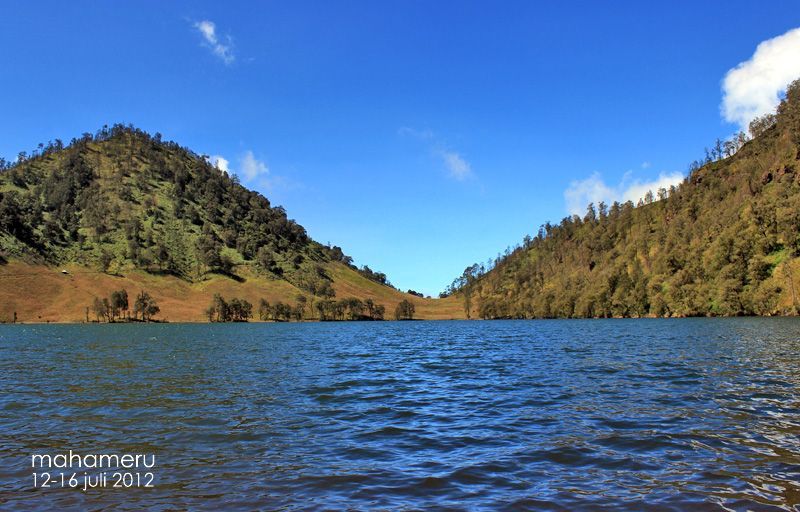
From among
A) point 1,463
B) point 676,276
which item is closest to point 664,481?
point 1,463

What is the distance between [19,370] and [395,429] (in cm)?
3731

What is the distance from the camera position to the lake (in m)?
12.6

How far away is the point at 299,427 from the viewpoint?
20609 mm

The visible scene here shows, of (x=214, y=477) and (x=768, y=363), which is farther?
(x=768, y=363)

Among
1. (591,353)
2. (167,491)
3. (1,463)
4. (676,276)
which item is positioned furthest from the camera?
(676,276)

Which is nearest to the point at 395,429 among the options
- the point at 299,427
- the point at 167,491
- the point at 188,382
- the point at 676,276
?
the point at 299,427

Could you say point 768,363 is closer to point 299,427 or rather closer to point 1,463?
point 299,427

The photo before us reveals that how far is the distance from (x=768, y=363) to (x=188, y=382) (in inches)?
1585

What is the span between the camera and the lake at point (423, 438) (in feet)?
41.5

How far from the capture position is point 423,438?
18594 mm

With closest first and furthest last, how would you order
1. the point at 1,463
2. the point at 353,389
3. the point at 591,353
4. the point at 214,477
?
the point at 214,477
the point at 1,463
the point at 353,389
the point at 591,353

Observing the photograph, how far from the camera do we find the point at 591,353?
52219mm

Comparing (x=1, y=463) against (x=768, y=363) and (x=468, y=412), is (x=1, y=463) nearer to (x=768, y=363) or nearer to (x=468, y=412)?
(x=468, y=412)

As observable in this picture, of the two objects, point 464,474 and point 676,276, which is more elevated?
point 676,276
